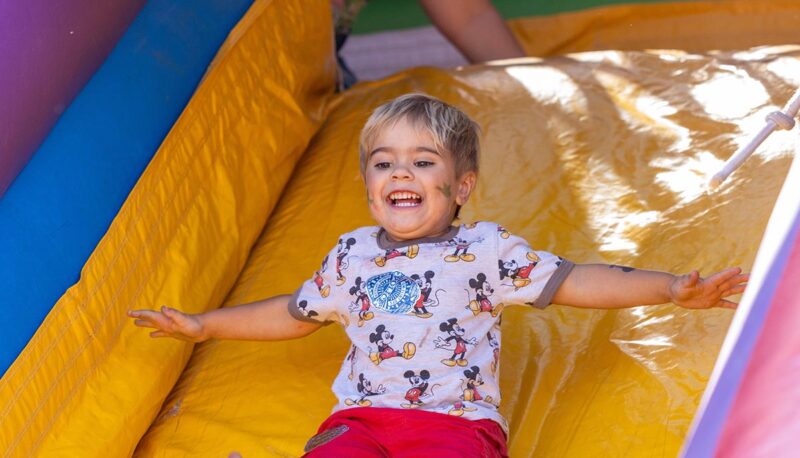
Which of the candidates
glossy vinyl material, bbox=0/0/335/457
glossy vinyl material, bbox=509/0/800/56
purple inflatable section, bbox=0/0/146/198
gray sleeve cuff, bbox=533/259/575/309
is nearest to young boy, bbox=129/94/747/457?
gray sleeve cuff, bbox=533/259/575/309

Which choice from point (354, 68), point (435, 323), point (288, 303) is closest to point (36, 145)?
point (288, 303)

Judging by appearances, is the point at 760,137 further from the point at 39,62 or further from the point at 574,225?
the point at 39,62

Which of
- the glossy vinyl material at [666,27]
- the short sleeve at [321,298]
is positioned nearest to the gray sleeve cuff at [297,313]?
the short sleeve at [321,298]

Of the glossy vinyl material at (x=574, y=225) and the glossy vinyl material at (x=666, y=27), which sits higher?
the glossy vinyl material at (x=666, y=27)

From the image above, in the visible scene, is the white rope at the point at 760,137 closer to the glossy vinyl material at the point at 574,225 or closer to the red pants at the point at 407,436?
the glossy vinyl material at the point at 574,225

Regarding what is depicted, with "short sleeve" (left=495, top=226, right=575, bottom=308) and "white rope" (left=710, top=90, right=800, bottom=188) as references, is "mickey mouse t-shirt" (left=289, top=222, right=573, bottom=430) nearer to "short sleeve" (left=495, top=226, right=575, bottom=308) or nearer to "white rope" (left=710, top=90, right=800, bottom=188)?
"short sleeve" (left=495, top=226, right=575, bottom=308)

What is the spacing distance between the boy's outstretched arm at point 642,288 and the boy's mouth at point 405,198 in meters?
0.21

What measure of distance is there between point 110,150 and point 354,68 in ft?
4.58

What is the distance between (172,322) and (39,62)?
43 centimetres

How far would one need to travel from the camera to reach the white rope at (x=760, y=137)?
1.37 meters

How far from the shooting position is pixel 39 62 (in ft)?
5.41

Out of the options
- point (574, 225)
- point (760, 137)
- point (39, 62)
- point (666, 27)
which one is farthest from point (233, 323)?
point (666, 27)

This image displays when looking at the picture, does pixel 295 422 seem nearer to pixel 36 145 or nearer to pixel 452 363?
pixel 452 363

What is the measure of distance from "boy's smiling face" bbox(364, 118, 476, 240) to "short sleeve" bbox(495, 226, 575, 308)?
0.35ft
